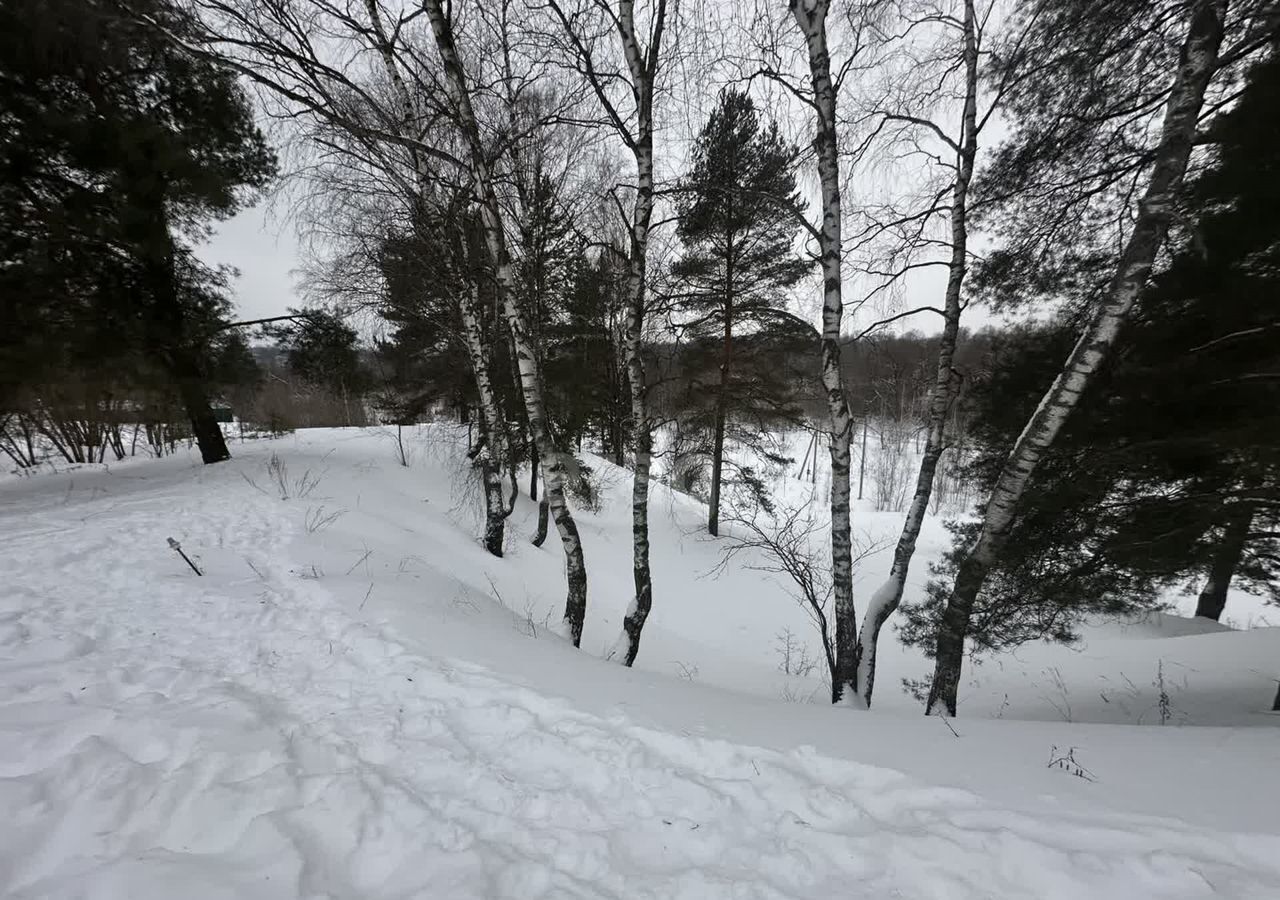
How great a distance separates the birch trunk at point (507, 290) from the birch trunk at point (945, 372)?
10.4 feet

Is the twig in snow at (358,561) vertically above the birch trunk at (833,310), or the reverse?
the birch trunk at (833,310)

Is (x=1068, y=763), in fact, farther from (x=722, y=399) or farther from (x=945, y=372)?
(x=722, y=399)

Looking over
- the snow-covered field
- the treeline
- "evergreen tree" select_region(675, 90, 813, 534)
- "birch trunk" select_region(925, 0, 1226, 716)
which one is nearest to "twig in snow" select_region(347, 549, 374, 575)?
the snow-covered field

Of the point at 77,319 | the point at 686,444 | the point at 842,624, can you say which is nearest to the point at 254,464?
the point at 77,319

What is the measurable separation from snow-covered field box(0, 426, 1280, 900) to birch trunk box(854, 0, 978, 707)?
1.79 meters

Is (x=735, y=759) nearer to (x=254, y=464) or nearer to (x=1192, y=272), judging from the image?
(x=1192, y=272)

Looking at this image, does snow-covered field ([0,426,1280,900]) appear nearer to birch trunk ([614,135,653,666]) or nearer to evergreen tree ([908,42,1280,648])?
birch trunk ([614,135,653,666])

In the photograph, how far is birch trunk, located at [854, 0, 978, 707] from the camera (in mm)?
4242

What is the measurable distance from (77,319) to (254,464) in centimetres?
307

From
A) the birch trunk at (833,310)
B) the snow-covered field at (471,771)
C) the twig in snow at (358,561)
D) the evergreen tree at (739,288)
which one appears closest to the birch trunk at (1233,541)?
the snow-covered field at (471,771)

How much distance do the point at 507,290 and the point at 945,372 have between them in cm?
477

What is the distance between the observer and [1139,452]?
4.20 metres

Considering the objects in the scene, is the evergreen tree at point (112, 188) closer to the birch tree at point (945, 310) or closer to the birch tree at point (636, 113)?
the birch tree at point (636, 113)

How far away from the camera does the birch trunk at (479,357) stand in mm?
4223
